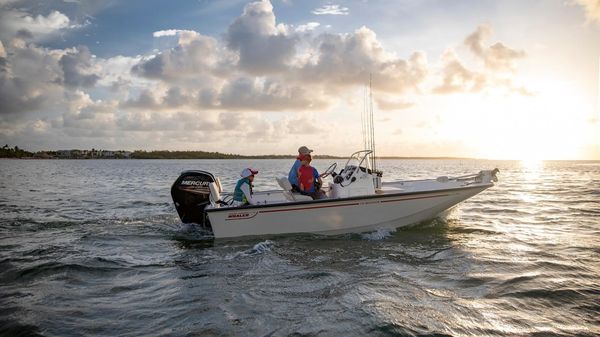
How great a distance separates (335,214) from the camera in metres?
10.0

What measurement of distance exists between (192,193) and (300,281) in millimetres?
4935

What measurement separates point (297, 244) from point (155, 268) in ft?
10.5

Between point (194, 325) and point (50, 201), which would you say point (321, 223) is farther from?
point (50, 201)

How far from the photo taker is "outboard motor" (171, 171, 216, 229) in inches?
423

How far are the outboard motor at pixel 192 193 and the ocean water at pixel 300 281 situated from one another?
59 cm

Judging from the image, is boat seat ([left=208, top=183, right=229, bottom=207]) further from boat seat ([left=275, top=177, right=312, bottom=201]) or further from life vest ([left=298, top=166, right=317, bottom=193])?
life vest ([left=298, top=166, right=317, bottom=193])

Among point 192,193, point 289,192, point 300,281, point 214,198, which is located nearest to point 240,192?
point 214,198

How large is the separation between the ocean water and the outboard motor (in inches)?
23.1

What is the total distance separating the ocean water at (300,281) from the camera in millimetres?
5133

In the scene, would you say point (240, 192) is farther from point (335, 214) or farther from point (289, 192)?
point (335, 214)

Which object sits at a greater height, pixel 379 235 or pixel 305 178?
pixel 305 178

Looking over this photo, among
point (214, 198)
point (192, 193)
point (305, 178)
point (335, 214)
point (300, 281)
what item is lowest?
point (300, 281)

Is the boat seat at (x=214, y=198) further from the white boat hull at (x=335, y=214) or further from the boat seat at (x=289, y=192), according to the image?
the boat seat at (x=289, y=192)

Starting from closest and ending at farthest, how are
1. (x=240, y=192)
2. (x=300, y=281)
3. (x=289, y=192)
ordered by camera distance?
(x=300, y=281) < (x=240, y=192) < (x=289, y=192)
